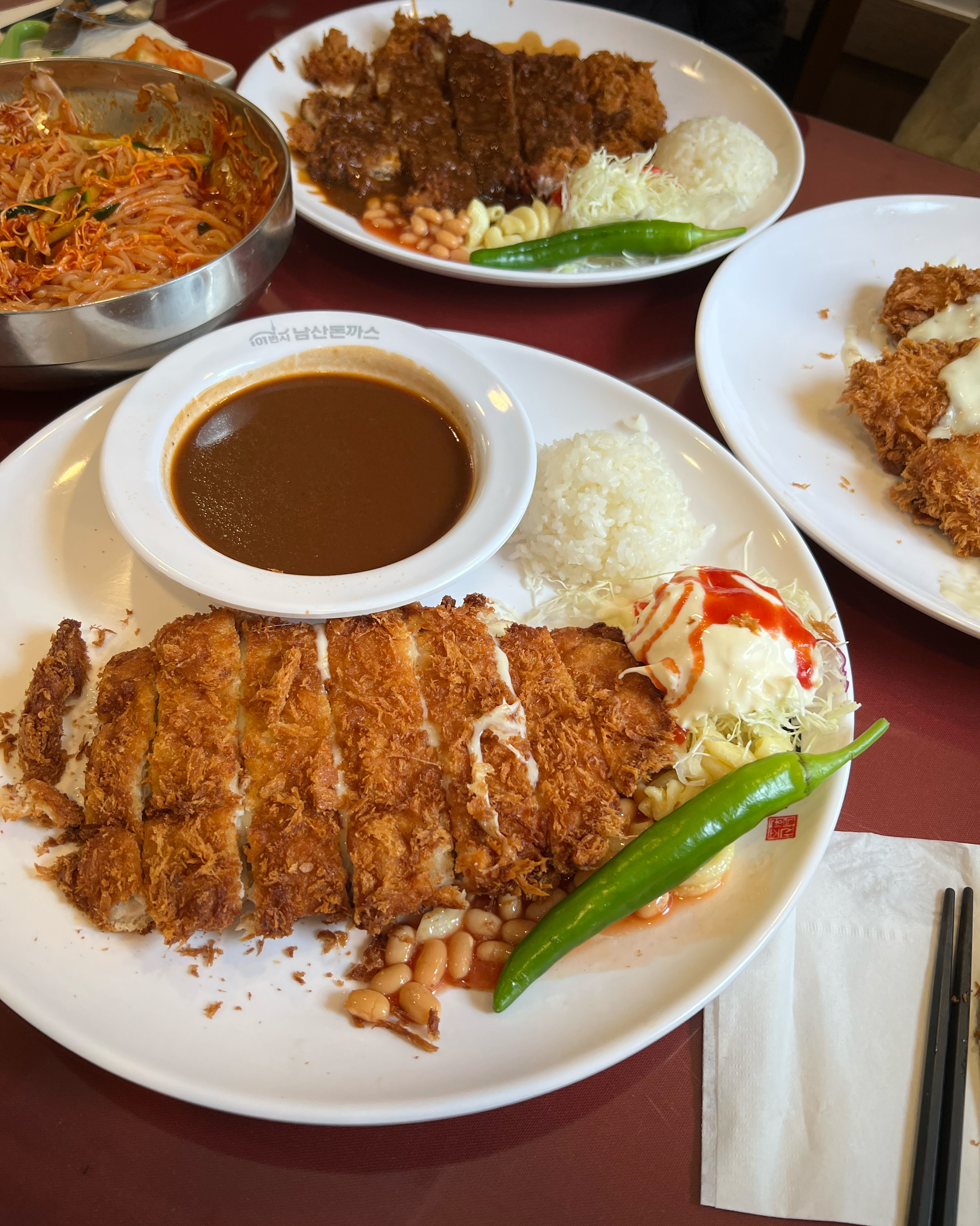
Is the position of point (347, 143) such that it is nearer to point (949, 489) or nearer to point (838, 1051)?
point (949, 489)

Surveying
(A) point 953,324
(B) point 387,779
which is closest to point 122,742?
(B) point 387,779

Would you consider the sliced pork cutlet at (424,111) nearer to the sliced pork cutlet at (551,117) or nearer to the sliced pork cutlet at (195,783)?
the sliced pork cutlet at (551,117)

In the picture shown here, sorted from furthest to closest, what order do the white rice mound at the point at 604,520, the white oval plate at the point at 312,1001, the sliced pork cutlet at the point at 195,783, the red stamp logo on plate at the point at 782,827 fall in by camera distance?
the white rice mound at the point at 604,520 < the red stamp logo on plate at the point at 782,827 < the sliced pork cutlet at the point at 195,783 < the white oval plate at the point at 312,1001

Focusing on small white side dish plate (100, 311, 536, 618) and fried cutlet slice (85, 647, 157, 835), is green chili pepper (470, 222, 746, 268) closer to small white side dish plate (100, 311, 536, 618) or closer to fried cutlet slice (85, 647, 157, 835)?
small white side dish plate (100, 311, 536, 618)

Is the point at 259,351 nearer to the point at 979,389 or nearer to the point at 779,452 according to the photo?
the point at 779,452

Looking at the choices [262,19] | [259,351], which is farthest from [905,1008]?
[262,19]

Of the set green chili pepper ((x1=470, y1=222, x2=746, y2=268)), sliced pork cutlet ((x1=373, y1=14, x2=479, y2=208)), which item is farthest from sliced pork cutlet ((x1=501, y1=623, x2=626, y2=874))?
sliced pork cutlet ((x1=373, y1=14, x2=479, y2=208))

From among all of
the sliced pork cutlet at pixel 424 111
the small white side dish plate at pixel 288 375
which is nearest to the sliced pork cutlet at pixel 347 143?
the sliced pork cutlet at pixel 424 111
